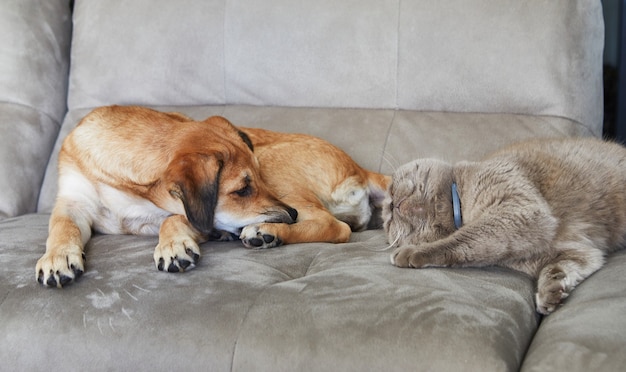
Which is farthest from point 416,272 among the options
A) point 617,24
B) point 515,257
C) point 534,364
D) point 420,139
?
point 617,24

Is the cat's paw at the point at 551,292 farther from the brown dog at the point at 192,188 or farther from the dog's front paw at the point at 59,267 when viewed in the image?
the dog's front paw at the point at 59,267

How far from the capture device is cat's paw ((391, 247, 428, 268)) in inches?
84.4

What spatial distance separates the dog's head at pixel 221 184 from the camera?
2334mm

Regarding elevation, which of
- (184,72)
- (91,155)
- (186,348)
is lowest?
(186,348)

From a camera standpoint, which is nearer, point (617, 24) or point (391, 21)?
point (391, 21)

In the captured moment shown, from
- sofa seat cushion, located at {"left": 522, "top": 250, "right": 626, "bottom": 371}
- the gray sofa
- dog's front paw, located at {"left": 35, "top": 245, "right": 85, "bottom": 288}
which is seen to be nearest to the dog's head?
the gray sofa

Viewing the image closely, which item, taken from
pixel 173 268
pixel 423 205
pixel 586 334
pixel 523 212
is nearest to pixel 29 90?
pixel 173 268

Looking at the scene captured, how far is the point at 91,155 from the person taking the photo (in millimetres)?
2764

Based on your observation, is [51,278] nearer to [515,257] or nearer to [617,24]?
[515,257]

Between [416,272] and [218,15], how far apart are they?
1.78 metres

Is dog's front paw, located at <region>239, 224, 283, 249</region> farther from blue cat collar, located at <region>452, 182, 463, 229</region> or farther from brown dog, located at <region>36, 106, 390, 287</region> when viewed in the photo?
blue cat collar, located at <region>452, 182, 463, 229</region>

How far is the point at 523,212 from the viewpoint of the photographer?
7.11ft

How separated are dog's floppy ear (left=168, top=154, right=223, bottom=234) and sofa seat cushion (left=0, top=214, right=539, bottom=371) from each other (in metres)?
0.14

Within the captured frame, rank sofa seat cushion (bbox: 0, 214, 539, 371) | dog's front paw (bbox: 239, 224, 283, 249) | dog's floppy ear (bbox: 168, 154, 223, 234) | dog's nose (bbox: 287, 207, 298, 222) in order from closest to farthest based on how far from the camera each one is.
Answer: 1. sofa seat cushion (bbox: 0, 214, 539, 371)
2. dog's floppy ear (bbox: 168, 154, 223, 234)
3. dog's front paw (bbox: 239, 224, 283, 249)
4. dog's nose (bbox: 287, 207, 298, 222)
